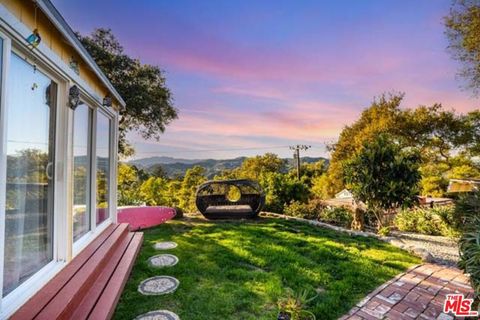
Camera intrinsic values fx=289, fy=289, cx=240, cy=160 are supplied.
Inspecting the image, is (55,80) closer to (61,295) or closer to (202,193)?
(61,295)

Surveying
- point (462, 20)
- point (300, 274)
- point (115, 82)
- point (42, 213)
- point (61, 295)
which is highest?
point (462, 20)

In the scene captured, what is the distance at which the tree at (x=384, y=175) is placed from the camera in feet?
23.5

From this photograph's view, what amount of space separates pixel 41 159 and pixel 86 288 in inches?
50.8

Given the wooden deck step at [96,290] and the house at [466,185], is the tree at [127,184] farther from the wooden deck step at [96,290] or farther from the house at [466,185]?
the house at [466,185]

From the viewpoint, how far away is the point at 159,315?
2.92 metres

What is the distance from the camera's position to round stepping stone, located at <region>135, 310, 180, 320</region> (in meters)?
2.86

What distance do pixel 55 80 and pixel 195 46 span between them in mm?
7129

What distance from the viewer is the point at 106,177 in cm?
513

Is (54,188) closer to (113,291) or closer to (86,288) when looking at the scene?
(86,288)

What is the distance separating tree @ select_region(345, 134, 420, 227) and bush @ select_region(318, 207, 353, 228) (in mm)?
1908

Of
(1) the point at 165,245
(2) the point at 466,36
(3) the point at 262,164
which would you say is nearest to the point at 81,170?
(1) the point at 165,245

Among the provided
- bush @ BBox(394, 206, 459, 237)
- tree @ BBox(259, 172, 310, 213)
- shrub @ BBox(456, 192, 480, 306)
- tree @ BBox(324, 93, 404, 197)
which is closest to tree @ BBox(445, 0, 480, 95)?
bush @ BBox(394, 206, 459, 237)

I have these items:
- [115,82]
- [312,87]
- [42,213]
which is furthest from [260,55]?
[42,213]

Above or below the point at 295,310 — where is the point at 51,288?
above
